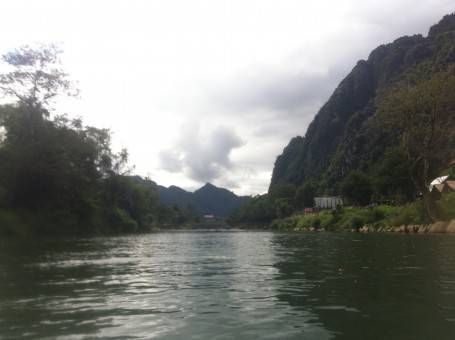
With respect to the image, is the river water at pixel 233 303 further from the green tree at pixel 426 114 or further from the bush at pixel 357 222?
the bush at pixel 357 222

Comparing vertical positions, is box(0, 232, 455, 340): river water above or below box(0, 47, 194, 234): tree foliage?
below

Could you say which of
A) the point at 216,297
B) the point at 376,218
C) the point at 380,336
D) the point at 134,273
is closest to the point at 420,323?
the point at 380,336

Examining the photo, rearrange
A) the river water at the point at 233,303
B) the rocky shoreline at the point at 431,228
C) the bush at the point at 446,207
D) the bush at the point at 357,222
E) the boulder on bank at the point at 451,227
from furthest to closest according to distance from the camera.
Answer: the bush at the point at 357,222 → the bush at the point at 446,207 → the rocky shoreline at the point at 431,228 → the boulder on bank at the point at 451,227 → the river water at the point at 233,303

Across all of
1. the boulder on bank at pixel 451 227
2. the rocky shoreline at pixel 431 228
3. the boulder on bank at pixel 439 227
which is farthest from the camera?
the boulder on bank at pixel 439 227

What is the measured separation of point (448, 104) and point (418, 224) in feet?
60.7

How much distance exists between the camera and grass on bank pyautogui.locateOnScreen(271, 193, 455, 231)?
212 ft

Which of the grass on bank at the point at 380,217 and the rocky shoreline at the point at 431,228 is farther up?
the grass on bank at the point at 380,217

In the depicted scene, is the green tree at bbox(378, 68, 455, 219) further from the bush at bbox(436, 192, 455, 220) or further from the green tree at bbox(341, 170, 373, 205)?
the green tree at bbox(341, 170, 373, 205)


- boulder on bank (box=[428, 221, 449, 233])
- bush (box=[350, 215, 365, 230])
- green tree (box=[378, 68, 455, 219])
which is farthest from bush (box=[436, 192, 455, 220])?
bush (box=[350, 215, 365, 230])

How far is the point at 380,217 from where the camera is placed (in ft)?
295

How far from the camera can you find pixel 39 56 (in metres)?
61.5

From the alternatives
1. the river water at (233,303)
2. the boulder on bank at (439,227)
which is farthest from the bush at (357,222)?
the river water at (233,303)

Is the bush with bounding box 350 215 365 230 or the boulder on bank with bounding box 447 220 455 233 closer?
the boulder on bank with bounding box 447 220 455 233

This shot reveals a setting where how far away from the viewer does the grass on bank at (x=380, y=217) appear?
64625mm
